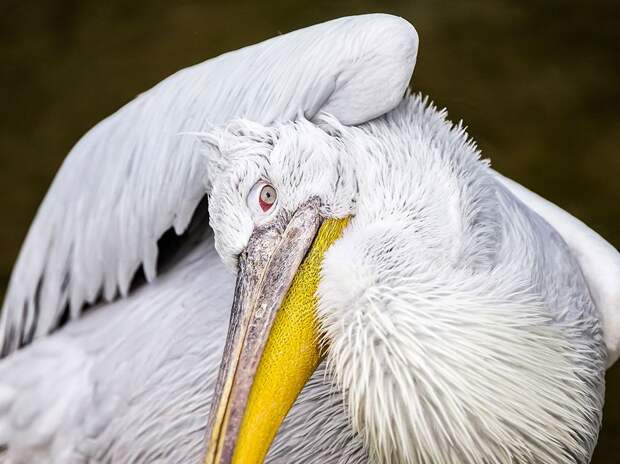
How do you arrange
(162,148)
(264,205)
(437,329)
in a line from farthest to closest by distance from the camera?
1. (162,148)
2. (264,205)
3. (437,329)

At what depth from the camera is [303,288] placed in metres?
1.36

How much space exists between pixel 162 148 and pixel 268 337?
0.60m

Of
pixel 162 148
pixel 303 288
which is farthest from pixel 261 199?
pixel 162 148

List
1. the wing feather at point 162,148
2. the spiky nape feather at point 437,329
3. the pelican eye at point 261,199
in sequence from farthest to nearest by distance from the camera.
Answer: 1. the wing feather at point 162,148
2. the pelican eye at point 261,199
3. the spiky nape feather at point 437,329

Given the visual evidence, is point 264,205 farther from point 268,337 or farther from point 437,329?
A: point 437,329

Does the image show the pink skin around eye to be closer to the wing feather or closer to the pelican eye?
the pelican eye

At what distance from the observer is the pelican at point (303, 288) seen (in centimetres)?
129

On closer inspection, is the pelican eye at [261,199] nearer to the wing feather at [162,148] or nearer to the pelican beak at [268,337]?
the pelican beak at [268,337]

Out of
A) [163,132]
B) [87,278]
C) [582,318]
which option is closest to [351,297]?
[582,318]

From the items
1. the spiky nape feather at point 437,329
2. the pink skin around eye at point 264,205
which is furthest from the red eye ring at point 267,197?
the spiky nape feather at point 437,329

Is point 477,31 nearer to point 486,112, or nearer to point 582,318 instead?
point 486,112

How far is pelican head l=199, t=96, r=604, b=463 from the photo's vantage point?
4.18ft

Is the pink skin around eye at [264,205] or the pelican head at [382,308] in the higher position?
the pink skin around eye at [264,205]

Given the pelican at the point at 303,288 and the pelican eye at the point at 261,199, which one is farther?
the pelican eye at the point at 261,199
